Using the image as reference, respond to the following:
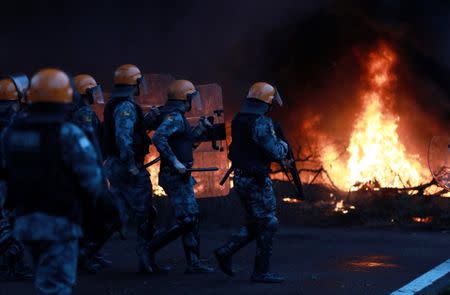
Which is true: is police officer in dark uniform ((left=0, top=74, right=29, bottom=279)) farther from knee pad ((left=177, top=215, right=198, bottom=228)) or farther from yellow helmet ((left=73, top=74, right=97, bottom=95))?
knee pad ((left=177, top=215, right=198, bottom=228))

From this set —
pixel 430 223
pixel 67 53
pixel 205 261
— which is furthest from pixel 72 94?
pixel 67 53

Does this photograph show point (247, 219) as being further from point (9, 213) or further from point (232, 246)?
point (9, 213)

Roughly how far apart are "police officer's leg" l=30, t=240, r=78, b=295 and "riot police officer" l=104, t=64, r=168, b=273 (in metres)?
3.22

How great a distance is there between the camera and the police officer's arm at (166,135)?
8320 mm

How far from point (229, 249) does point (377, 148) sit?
739cm

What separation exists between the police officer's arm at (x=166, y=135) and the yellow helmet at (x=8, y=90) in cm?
161

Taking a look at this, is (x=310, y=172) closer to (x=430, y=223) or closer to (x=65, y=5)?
(x=430, y=223)

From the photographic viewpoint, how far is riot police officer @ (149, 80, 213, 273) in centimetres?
838

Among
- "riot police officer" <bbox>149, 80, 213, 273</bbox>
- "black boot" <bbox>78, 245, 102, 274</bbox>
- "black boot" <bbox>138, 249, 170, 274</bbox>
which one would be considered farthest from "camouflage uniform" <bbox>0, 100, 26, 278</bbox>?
"riot police officer" <bbox>149, 80, 213, 273</bbox>

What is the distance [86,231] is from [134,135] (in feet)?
10.5

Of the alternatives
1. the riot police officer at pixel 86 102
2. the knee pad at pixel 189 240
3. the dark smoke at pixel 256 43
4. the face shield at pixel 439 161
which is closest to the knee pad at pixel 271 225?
the knee pad at pixel 189 240

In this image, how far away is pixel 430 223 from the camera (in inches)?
488

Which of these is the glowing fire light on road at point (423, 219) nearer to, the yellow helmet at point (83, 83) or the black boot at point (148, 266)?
the black boot at point (148, 266)

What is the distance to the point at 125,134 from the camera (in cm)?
838
